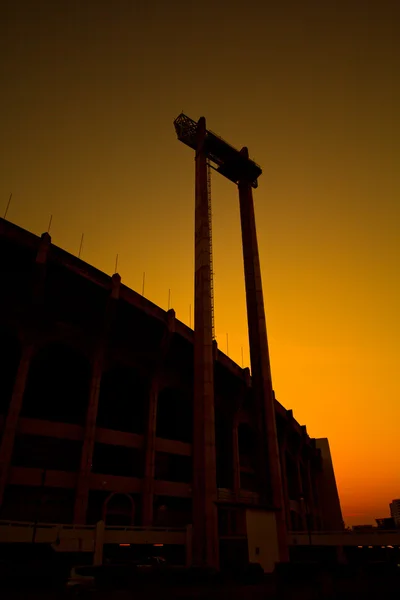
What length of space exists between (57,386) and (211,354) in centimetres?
1499

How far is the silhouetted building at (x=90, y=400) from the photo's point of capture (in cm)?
3038

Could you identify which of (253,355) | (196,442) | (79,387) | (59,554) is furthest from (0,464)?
(253,355)

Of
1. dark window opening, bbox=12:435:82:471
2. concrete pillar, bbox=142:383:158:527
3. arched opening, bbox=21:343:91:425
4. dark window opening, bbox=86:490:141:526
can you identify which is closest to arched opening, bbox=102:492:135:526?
dark window opening, bbox=86:490:141:526

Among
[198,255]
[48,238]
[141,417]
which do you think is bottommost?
[141,417]

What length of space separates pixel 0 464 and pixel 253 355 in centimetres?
2257

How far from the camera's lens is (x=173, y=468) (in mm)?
42594

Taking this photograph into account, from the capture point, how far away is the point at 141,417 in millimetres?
40812

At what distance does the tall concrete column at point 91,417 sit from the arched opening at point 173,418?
10591mm

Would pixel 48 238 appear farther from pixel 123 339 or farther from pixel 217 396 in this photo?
pixel 217 396

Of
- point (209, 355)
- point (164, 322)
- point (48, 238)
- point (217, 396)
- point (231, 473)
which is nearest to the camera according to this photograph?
point (48, 238)

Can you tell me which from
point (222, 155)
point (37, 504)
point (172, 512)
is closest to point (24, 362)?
point (37, 504)

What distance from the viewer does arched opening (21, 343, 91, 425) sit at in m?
36.2

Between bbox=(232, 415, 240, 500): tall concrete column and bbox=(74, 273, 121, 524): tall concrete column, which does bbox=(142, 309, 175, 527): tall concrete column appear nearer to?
bbox=(74, 273, 121, 524): tall concrete column

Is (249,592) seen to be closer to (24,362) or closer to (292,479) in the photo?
(24,362)
